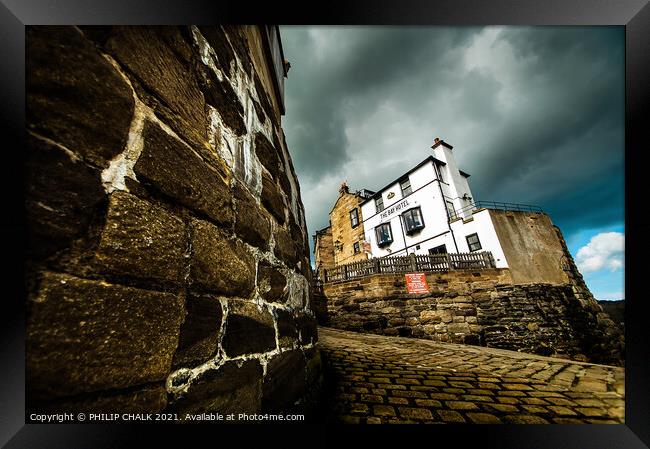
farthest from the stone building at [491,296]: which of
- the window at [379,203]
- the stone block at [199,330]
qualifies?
the stone block at [199,330]

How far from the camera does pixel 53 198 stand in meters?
0.52

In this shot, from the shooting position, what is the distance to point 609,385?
2.63m

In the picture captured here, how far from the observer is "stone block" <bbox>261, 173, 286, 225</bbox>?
150cm

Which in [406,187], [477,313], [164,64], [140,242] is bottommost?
[477,313]

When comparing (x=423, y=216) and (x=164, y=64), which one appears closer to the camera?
(x=164, y=64)

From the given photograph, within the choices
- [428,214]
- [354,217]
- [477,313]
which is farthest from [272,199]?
[354,217]

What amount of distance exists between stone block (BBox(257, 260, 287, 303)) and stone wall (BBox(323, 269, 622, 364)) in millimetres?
7814

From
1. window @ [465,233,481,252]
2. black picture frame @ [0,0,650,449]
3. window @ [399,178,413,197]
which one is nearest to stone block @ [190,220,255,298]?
black picture frame @ [0,0,650,449]

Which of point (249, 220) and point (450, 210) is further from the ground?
point (450, 210)

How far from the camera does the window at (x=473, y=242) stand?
40.5ft

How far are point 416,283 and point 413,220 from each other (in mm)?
7766

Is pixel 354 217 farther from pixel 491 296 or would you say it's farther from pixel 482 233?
pixel 491 296
